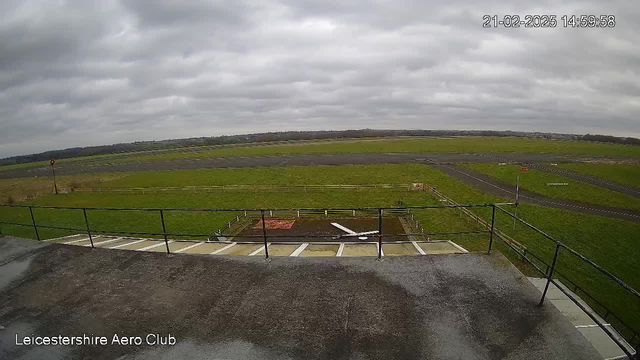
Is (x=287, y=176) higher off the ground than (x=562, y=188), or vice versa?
(x=287, y=176)

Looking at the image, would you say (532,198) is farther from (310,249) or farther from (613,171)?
(310,249)

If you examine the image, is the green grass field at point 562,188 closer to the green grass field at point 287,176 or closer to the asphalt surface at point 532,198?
the asphalt surface at point 532,198

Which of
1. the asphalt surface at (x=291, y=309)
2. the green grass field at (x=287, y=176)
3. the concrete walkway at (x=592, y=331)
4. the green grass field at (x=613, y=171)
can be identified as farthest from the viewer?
the green grass field at (x=287, y=176)

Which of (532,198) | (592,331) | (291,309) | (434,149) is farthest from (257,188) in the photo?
(434,149)

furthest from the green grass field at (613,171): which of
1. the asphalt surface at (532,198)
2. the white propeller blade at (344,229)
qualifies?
the white propeller blade at (344,229)

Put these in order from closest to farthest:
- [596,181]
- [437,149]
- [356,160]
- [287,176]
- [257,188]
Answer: [257,188] → [596,181] → [287,176] → [356,160] → [437,149]

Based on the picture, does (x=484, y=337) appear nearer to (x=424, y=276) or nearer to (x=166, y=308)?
(x=424, y=276)
